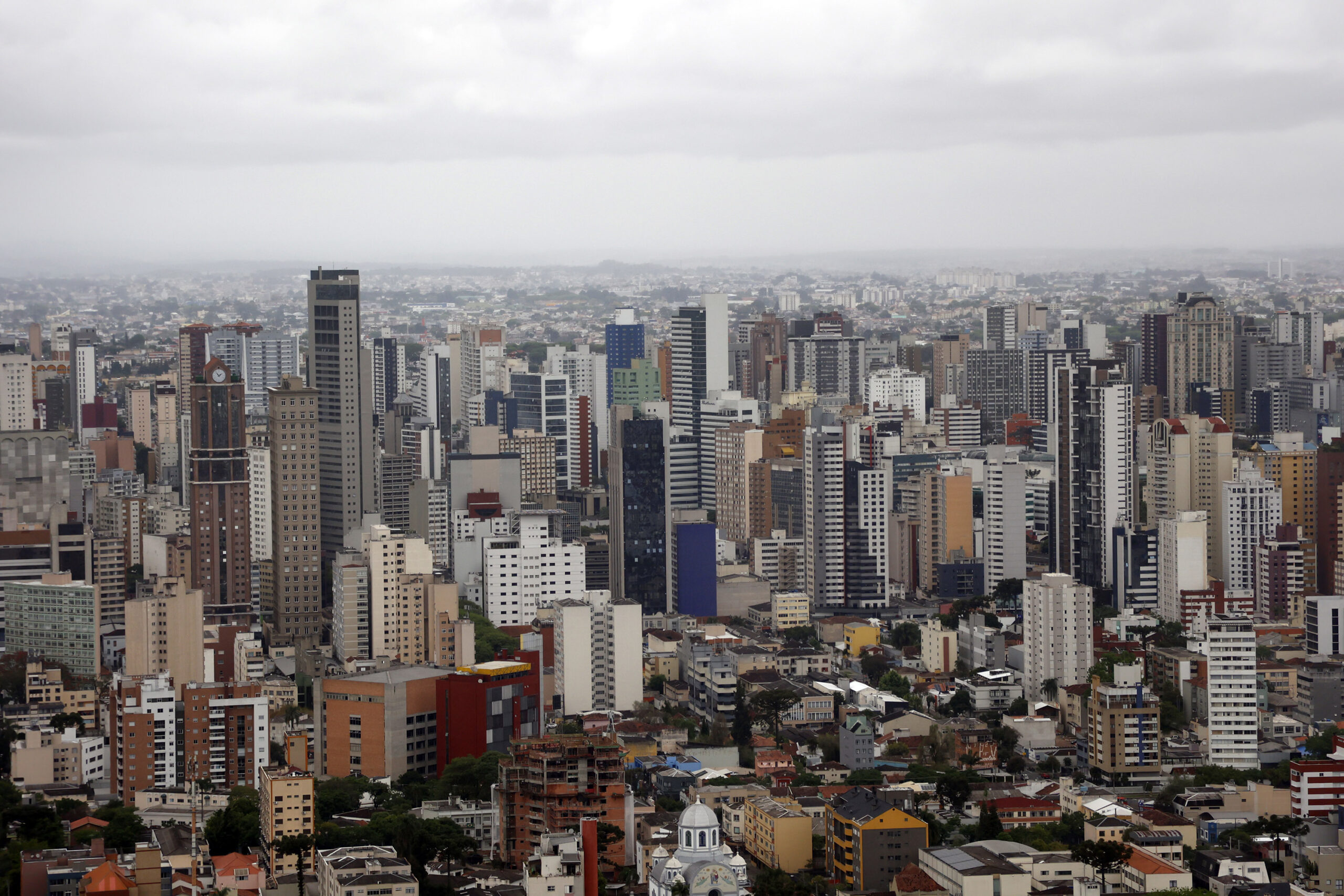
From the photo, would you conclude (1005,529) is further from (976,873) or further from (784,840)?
(976,873)

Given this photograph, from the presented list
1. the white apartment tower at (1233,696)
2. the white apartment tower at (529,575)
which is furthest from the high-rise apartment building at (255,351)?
the white apartment tower at (1233,696)

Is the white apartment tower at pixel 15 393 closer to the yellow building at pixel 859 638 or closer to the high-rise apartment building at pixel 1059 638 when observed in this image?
the yellow building at pixel 859 638

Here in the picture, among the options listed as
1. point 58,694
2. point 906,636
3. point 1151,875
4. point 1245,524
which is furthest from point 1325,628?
point 58,694

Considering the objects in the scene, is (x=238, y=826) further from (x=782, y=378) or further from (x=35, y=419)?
(x=782, y=378)

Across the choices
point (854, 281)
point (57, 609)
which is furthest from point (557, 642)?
point (854, 281)

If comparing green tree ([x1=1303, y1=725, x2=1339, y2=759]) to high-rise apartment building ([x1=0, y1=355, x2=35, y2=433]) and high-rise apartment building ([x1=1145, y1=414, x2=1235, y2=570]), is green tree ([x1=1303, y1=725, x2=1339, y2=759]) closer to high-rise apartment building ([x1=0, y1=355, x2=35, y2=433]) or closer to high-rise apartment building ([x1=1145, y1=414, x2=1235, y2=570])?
high-rise apartment building ([x1=1145, y1=414, x2=1235, y2=570])

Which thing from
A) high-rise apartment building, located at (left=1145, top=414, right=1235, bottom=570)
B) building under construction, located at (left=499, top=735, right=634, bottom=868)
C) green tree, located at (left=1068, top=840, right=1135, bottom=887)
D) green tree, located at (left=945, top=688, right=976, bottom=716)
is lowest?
green tree, located at (left=945, top=688, right=976, bottom=716)

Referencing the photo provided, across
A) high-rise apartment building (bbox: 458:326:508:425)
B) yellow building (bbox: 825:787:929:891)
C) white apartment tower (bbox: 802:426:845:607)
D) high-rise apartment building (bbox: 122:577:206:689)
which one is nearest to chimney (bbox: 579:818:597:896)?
yellow building (bbox: 825:787:929:891)
